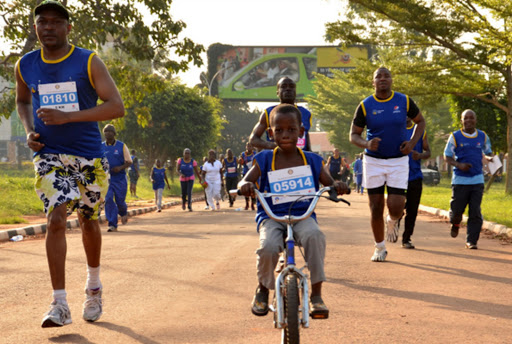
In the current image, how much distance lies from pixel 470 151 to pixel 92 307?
21.9ft

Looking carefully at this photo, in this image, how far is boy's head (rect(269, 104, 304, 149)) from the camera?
16.1ft

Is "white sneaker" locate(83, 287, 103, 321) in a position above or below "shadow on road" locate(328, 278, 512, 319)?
above

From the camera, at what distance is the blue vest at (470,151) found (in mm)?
10398

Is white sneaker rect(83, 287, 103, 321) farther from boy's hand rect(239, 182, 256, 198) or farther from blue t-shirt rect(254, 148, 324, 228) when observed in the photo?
boy's hand rect(239, 182, 256, 198)

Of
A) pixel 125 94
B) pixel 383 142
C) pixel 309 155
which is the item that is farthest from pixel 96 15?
pixel 309 155

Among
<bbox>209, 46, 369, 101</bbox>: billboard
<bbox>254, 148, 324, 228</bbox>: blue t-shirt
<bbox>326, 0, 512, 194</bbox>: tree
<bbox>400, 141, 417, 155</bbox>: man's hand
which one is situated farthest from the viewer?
<bbox>209, 46, 369, 101</bbox>: billboard

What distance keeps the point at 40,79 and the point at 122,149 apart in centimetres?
810

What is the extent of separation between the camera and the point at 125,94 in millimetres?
22266

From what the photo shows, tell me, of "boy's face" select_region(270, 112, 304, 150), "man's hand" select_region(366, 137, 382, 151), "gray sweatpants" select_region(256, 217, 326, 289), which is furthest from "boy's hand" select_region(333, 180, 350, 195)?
"man's hand" select_region(366, 137, 382, 151)

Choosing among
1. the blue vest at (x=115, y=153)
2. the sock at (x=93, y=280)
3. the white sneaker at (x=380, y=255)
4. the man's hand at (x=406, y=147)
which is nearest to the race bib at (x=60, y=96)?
the sock at (x=93, y=280)

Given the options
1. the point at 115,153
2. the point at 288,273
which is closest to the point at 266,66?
the point at 115,153

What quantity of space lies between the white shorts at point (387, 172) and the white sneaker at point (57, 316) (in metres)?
4.54

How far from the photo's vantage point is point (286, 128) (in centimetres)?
496

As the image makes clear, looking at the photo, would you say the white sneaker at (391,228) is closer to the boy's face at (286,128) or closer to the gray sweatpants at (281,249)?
the boy's face at (286,128)
